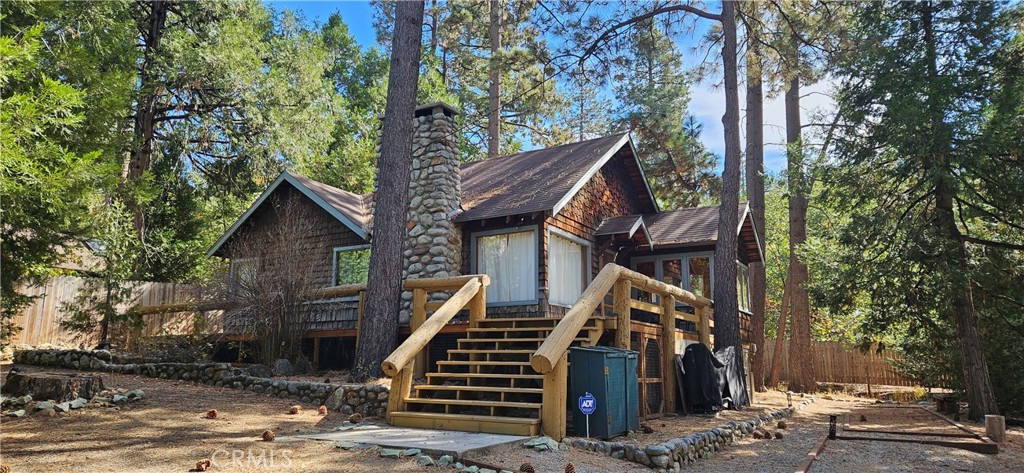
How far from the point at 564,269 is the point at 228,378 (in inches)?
239

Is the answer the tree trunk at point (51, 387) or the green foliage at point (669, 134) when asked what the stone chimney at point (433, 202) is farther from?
the green foliage at point (669, 134)

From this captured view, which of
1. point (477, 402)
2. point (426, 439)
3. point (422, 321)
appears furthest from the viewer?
point (422, 321)

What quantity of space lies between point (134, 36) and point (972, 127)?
18.9 meters

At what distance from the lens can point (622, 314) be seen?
8.85 metres

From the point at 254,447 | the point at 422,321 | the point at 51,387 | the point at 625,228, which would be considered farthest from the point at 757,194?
the point at 51,387

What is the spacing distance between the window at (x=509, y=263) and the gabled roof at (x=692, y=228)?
12.4ft

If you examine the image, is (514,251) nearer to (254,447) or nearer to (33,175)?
(254,447)

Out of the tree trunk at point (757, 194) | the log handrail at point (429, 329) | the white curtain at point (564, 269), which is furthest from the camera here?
the tree trunk at point (757, 194)

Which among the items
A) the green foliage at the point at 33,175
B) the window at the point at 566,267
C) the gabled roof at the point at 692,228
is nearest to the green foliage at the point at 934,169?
the gabled roof at the point at 692,228

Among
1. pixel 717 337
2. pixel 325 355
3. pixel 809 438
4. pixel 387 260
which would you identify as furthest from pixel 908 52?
pixel 325 355

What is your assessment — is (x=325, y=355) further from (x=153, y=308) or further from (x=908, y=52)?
(x=908, y=52)

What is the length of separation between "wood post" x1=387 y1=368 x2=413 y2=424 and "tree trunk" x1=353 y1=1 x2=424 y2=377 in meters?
1.95

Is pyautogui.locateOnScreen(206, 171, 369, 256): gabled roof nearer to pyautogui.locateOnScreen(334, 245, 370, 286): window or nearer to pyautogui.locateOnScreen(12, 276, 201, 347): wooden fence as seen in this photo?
pyautogui.locateOnScreen(334, 245, 370, 286): window

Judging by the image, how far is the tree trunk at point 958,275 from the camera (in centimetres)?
1054
